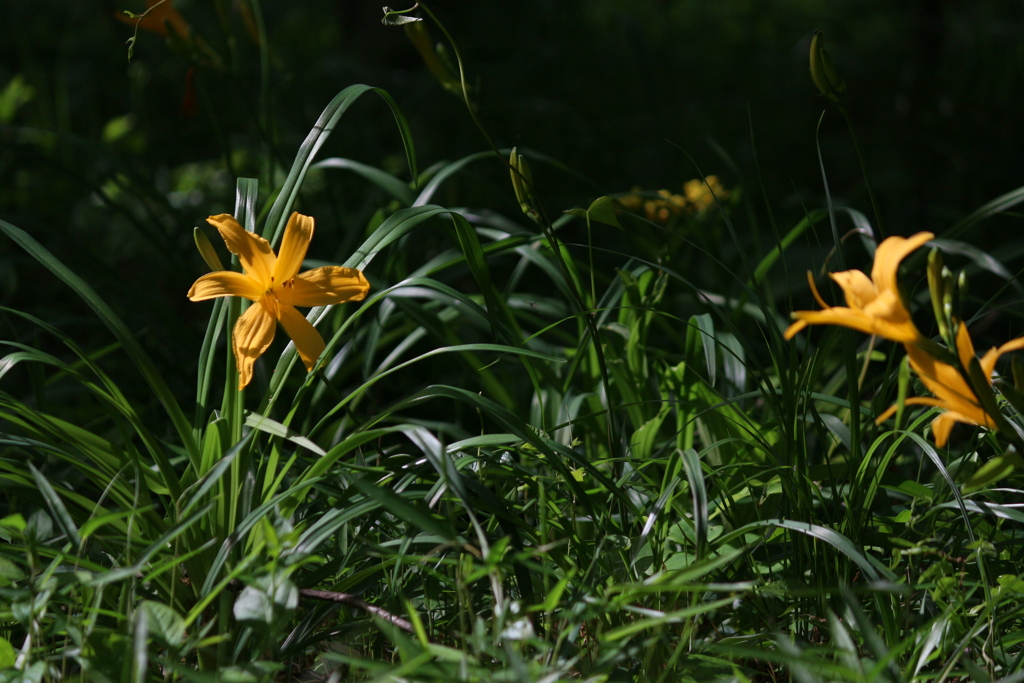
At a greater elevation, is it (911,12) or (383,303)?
(911,12)

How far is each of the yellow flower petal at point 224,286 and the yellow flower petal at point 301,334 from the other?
4 centimetres

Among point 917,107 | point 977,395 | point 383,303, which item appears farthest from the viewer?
point 917,107

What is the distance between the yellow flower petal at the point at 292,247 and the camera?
3.13 ft

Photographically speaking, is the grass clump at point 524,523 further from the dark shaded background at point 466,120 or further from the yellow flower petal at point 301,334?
the dark shaded background at point 466,120

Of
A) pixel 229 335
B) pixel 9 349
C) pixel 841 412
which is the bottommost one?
pixel 841 412

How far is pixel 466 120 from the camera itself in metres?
3.07

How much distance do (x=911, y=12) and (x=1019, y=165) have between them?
A: 811 millimetres

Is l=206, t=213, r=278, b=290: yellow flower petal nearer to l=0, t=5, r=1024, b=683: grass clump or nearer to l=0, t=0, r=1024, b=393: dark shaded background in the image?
l=0, t=5, r=1024, b=683: grass clump

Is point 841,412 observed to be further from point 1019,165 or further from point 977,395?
point 1019,165

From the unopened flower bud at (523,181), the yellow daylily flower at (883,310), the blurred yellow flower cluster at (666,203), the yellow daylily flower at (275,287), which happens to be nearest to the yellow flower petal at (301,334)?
the yellow daylily flower at (275,287)

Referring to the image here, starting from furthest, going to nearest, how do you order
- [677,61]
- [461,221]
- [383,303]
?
1. [677,61]
2. [383,303]
3. [461,221]

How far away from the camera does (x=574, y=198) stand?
9.05 feet

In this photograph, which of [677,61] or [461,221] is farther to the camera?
[677,61]

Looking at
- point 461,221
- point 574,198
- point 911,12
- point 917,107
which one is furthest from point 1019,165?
point 461,221
